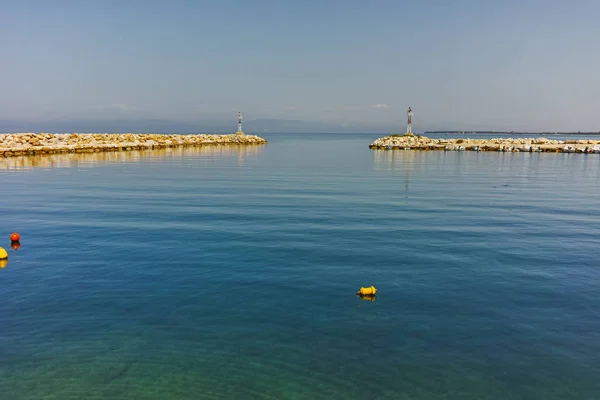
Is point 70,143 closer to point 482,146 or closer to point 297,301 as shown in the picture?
point 297,301

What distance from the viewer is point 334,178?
4206 cm

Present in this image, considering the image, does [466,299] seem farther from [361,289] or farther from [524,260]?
[524,260]

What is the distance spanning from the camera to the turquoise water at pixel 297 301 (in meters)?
8.76

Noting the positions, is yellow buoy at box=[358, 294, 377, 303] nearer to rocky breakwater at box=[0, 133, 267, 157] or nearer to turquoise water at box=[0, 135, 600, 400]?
turquoise water at box=[0, 135, 600, 400]

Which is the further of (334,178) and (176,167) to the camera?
(176,167)

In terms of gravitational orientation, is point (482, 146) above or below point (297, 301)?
above

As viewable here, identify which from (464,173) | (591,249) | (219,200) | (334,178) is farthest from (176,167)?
(591,249)

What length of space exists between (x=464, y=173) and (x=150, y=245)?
37330mm

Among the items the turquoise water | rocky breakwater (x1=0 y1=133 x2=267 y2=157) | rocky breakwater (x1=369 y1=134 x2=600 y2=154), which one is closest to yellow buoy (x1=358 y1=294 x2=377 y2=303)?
the turquoise water

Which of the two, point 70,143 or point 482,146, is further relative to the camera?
point 482,146

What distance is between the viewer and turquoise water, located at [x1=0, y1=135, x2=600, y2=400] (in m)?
8.76

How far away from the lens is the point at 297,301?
1248cm

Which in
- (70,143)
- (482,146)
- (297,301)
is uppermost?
(482,146)

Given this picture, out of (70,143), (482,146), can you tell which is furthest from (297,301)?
(482,146)
